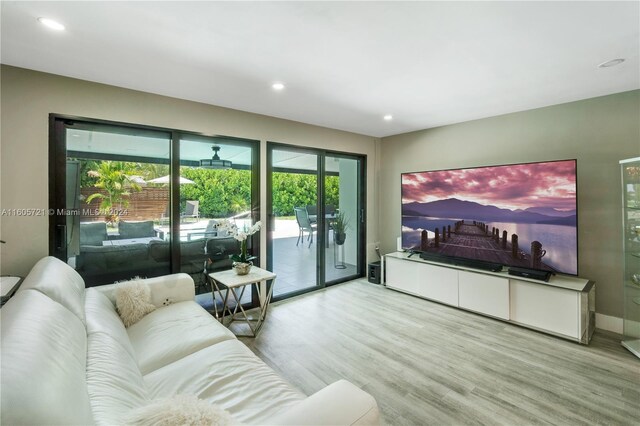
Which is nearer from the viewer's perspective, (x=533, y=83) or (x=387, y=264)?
(x=533, y=83)

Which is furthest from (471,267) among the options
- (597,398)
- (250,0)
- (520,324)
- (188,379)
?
(250,0)

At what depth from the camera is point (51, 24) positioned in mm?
1828

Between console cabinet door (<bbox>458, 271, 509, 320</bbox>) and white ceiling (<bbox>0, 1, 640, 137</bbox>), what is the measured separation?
83.4 inches

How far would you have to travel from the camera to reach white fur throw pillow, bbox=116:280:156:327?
2249mm

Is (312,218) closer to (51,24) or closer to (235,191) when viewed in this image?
(235,191)

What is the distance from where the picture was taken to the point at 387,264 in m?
4.51


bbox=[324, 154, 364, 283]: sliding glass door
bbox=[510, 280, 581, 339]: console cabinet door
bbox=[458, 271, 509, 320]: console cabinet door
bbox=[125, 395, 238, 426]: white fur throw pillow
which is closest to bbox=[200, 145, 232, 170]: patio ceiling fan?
bbox=[324, 154, 364, 283]: sliding glass door

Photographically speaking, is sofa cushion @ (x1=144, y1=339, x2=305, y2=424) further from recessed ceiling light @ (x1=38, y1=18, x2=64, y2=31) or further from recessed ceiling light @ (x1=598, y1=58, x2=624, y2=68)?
recessed ceiling light @ (x1=598, y1=58, x2=624, y2=68)

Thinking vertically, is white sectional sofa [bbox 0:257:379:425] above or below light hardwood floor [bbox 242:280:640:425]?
above

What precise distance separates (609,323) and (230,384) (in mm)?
3955

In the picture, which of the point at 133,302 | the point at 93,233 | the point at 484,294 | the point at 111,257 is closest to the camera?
the point at 133,302

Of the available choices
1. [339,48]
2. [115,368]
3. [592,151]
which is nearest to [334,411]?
[115,368]

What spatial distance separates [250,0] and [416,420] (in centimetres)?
281

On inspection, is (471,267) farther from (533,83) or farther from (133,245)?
(133,245)
